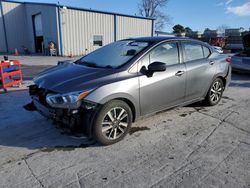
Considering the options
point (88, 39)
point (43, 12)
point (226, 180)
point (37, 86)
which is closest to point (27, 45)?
A: point (43, 12)

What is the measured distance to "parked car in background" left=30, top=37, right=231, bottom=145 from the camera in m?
3.18

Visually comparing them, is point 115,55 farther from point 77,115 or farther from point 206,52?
point 206,52

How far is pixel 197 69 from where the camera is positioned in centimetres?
458

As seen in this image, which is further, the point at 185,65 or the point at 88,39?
the point at 88,39

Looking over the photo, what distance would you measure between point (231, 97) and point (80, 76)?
14.9ft

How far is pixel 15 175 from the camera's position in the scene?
270cm

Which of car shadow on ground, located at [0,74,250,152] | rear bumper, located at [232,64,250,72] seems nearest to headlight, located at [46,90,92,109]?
car shadow on ground, located at [0,74,250,152]

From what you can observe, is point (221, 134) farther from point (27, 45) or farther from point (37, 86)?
point (27, 45)

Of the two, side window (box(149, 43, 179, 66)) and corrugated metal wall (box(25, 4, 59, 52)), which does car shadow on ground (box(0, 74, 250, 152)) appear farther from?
corrugated metal wall (box(25, 4, 59, 52))

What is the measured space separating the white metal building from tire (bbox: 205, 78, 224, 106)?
18015 mm

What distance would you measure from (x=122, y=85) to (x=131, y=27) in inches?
947

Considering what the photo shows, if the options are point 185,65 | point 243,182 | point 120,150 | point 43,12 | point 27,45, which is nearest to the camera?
point 243,182

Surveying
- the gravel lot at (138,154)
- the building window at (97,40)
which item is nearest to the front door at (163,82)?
the gravel lot at (138,154)

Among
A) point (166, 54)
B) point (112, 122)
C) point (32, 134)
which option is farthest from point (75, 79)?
point (166, 54)
